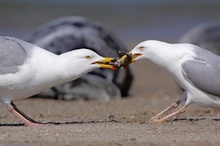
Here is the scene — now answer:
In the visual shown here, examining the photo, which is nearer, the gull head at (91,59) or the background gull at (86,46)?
the gull head at (91,59)

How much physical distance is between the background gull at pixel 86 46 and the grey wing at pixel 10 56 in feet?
12.8

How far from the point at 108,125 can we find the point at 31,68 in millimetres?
1171

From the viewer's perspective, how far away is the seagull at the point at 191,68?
883 centimetres

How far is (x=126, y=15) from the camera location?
1277 inches

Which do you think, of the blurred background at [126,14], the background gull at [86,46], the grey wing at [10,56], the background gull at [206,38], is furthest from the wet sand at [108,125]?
the blurred background at [126,14]

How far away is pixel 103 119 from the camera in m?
9.65

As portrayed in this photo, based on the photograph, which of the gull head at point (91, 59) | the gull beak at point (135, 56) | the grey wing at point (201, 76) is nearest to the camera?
the gull head at point (91, 59)

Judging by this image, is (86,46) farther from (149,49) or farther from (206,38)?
(149,49)

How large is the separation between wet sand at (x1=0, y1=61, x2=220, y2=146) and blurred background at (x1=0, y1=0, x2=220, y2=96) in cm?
1077

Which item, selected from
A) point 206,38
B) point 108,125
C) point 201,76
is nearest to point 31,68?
point 108,125

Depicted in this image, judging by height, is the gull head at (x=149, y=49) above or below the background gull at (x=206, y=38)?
below

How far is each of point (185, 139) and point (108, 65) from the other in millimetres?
1698

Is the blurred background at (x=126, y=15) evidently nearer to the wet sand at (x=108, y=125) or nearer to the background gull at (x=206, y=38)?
the background gull at (x=206, y=38)

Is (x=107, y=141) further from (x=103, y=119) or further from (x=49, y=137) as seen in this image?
(x=103, y=119)
